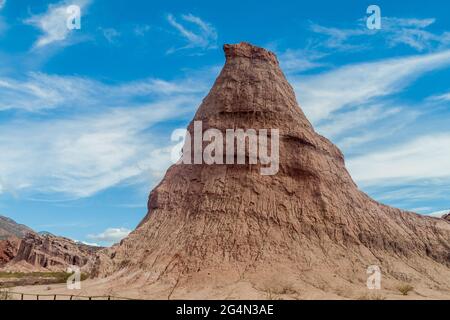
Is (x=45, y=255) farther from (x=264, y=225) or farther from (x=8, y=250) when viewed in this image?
(x=264, y=225)

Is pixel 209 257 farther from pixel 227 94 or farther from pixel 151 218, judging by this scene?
pixel 227 94

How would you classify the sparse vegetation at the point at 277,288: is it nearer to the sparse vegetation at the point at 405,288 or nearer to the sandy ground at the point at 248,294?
the sandy ground at the point at 248,294

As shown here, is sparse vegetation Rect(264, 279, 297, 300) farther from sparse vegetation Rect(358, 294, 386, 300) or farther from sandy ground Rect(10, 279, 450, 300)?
sparse vegetation Rect(358, 294, 386, 300)

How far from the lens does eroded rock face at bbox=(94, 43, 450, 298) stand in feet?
95.3

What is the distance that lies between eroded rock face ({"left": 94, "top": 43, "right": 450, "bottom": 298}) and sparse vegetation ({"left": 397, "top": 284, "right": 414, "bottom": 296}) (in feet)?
3.20

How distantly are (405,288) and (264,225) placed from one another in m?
8.37

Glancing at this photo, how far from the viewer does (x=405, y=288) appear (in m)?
28.4

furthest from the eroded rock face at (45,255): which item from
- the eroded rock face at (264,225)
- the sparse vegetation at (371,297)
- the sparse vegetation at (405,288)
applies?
the sparse vegetation at (371,297)

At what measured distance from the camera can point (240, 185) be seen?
1283 inches

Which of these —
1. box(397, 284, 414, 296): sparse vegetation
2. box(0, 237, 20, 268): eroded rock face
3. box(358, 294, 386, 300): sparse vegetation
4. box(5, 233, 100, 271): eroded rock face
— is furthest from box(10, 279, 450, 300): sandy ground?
box(0, 237, 20, 268): eroded rock face

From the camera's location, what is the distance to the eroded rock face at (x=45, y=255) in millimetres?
70938

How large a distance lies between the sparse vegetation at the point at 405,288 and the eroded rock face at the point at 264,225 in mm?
977
